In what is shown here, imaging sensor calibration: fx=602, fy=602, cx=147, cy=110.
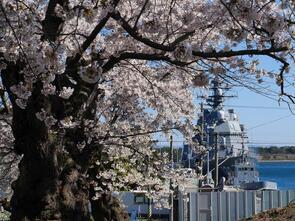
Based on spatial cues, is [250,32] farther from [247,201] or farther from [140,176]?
[247,201]

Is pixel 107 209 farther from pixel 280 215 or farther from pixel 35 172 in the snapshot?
pixel 35 172

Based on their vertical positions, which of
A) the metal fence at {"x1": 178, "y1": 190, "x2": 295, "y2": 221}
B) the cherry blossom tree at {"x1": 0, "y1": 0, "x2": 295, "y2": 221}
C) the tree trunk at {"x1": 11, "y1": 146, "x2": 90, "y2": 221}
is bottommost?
the metal fence at {"x1": 178, "y1": 190, "x2": 295, "y2": 221}

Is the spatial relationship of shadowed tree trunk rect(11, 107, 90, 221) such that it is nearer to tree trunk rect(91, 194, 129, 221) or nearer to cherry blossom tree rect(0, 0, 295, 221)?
cherry blossom tree rect(0, 0, 295, 221)

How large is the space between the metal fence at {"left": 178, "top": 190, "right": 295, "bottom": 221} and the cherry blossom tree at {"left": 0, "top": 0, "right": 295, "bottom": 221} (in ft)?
25.5

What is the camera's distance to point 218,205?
20969mm

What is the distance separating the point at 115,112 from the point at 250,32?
8655 millimetres

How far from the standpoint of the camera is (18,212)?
27.7ft

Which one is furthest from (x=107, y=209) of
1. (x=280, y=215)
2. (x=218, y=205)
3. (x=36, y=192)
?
(x=218, y=205)

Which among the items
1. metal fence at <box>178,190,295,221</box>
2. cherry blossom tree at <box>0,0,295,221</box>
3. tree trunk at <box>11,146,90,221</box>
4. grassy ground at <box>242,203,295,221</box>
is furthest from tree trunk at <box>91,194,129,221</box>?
metal fence at <box>178,190,295,221</box>

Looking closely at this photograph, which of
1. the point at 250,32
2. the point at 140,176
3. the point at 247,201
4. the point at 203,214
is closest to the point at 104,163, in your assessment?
the point at 140,176

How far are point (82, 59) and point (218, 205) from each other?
44.4 feet

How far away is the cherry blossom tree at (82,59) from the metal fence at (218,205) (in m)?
7.78

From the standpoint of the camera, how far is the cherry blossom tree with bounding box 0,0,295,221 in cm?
687

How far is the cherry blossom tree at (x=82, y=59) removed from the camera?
6.87 metres
